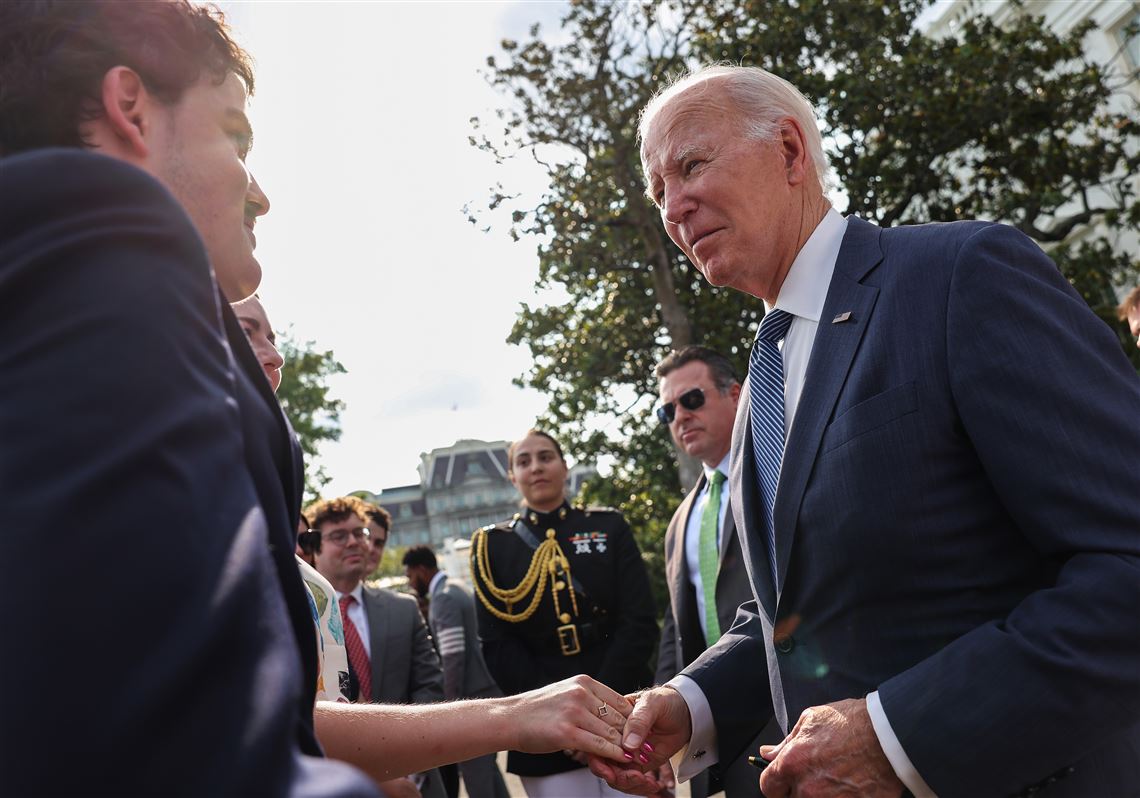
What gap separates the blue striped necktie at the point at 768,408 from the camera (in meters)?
2.19

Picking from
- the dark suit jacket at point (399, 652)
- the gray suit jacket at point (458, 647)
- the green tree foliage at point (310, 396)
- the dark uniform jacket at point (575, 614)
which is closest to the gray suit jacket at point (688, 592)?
the dark uniform jacket at point (575, 614)

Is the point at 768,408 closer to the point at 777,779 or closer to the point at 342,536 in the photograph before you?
the point at 777,779

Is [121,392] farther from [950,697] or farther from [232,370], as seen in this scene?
[950,697]

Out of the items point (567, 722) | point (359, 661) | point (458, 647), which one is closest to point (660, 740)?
point (567, 722)

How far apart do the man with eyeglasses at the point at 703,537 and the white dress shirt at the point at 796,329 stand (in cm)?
135

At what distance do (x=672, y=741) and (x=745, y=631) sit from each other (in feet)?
1.20

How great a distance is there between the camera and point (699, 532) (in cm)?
491

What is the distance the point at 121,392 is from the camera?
0.75 m

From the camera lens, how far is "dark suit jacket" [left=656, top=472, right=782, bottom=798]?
3814 mm

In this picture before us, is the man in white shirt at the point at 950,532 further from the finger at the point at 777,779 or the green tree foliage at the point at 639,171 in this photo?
the green tree foliage at the point at 639,171

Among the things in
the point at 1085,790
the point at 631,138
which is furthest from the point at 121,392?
the point at 631,138

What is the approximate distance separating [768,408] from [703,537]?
262cm

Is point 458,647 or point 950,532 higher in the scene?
point 458,647

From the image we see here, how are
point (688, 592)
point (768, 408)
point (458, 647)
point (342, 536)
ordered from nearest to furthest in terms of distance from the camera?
point (768, 408), point (688, 592), point (342, 536), point (458, 647)
